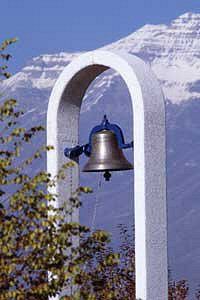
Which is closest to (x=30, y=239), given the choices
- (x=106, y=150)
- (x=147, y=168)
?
(x=147, y=168)

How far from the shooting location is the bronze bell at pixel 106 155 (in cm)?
1044

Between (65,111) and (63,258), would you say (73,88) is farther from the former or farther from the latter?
(63,258)

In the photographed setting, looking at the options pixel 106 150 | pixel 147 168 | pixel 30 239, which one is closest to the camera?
pixel 30 239

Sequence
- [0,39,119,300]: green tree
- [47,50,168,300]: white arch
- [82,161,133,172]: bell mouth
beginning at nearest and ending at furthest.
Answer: [0,39,119,300]: green tree, [47,50,168,300]: white arch, [82,161,133,172]: bell mouth

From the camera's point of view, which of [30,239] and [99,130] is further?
[99,130]

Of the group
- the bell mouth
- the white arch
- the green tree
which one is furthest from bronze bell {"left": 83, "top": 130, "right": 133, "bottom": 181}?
the green tree

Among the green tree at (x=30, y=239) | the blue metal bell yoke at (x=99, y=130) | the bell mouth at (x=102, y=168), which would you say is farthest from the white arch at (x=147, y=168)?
the green tree at (x=30, y=239)

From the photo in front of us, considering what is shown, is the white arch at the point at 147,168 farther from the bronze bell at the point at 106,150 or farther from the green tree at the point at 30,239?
the green tree at the point at 30,239

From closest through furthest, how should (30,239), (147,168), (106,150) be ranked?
(30,239)
(147,168)
(106,150)

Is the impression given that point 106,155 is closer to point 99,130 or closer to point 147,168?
point 99,130

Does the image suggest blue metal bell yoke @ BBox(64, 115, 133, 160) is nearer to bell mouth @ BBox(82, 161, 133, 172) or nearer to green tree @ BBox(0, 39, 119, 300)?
bell mouth @ BBox(82, 161, 133, 172)

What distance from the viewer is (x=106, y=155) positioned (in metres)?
10.5

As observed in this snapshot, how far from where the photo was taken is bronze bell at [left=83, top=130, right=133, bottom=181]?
10.4 metres

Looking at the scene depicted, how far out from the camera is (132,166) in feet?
34.3
